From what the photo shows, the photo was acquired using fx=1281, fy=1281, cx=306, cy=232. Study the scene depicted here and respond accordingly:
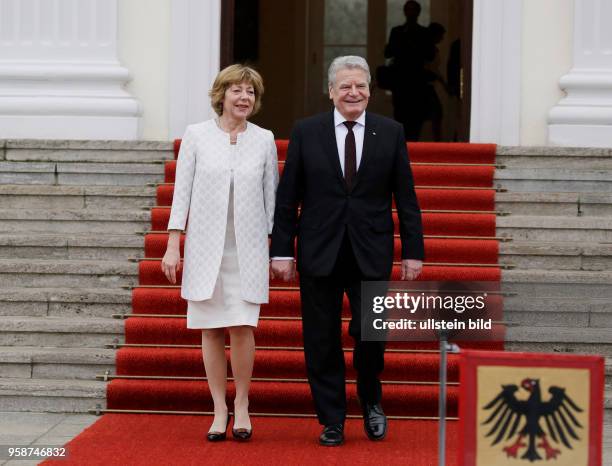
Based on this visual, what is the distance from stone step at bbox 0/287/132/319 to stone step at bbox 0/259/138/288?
0.19 meters

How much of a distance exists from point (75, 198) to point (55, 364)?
1.88m

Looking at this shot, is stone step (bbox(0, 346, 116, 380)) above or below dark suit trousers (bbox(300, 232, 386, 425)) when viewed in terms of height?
below

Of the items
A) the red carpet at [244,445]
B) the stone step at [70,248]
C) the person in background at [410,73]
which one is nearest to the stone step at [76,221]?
the stone step at [70,248]

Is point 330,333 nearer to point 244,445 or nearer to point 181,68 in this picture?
point 244,445

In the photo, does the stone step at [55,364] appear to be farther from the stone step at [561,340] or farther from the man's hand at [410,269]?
the stone step at [561,340]

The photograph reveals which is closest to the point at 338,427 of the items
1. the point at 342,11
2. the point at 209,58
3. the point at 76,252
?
the point at 76,252

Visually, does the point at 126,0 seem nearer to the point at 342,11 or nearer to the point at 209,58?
the point at 209,58

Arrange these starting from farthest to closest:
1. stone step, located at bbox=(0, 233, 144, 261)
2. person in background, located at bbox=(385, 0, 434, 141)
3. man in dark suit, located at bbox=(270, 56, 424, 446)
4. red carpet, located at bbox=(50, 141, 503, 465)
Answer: person in background, located at bbox=(385, 0, 434, 141) → stone step, located at bbox=(0, 233, 144, 261) → man in dark suit, located at bbox=(270, 56, 424, 446) → red carpet, located at bbox=(50, 141, 503, 465)

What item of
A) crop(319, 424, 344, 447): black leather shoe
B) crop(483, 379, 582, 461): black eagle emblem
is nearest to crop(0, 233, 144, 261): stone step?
crop(319, 424, 344, 447): black leather shoe

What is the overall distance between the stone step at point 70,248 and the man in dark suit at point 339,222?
88.8 inches

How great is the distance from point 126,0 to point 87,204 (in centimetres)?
212

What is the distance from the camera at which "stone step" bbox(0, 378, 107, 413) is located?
281 inches

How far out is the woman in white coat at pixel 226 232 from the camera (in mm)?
6312

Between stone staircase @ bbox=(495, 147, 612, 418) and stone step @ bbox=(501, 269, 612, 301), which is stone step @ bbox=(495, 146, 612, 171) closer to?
stone staircase @ bbox=(495, 147, 612, 418)
